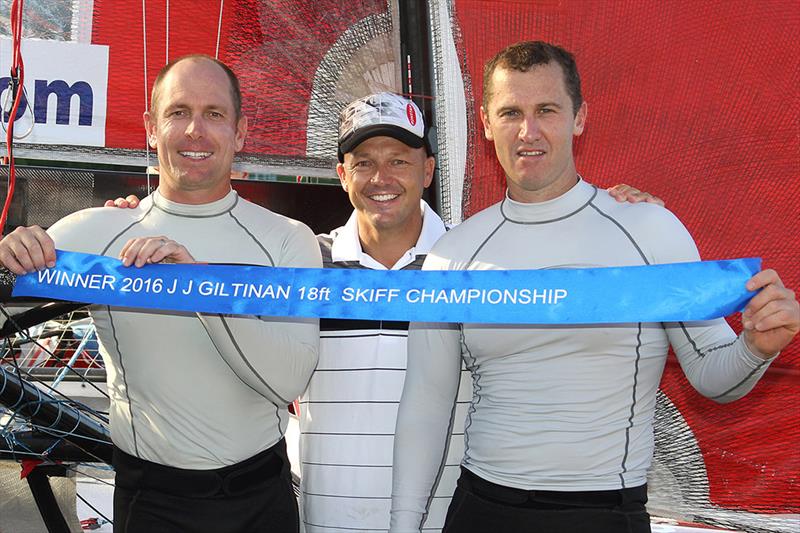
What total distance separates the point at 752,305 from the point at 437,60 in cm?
146

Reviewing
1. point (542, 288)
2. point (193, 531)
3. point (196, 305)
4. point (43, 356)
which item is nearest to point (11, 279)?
point (196, 305)

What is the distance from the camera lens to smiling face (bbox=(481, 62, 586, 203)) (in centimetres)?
144

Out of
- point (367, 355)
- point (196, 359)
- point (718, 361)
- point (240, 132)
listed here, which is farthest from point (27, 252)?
point (718, 361)

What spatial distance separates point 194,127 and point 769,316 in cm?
102

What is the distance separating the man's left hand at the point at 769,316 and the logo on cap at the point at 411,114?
86 centimetres

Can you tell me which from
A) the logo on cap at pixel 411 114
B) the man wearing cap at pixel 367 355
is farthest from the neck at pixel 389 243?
the logo on cap at pixel 411 114

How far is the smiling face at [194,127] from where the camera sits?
61.0 inches

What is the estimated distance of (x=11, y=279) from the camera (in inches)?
60.9

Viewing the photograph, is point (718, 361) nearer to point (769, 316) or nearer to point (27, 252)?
point (769, 316)

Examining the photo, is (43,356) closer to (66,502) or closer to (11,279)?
(66,502)

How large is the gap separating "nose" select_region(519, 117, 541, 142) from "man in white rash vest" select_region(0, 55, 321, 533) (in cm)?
47

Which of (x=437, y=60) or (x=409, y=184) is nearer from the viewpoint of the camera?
(x=409, y=184)

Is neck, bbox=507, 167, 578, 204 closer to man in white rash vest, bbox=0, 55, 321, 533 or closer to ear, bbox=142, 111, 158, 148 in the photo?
man in white rash vest, bbox=0, 55, 321, 533

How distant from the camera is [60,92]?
93.5 inches
